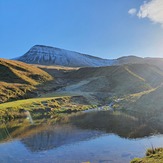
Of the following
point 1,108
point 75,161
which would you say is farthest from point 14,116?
point 75,161

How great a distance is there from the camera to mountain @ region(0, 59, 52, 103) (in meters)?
109

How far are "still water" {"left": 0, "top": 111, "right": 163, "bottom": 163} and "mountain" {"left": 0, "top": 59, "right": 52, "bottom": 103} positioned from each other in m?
39.6

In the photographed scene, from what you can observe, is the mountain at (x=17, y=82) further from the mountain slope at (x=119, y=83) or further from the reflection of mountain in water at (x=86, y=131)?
the reflection of mountain in water at (x=86, y=131)

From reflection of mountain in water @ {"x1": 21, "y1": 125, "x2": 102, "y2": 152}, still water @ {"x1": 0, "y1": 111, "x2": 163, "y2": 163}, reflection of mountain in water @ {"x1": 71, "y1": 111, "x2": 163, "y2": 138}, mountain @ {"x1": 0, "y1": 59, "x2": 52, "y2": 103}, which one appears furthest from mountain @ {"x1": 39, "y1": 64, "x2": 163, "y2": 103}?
reflection of mountain in water @ {"x1": 21, "y1": 125, "x2": 102, "y2": 152}

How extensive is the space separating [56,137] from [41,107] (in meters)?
35.8

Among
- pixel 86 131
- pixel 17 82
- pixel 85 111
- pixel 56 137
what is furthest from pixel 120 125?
pixel 17 82

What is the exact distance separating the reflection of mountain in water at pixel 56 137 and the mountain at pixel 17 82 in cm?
4738

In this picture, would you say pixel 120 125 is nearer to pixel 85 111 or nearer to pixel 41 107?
pixel 85 111

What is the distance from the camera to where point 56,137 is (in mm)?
51438

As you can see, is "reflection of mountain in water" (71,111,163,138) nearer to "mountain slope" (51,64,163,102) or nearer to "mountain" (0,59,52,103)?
"mountain slope" (51,64,163,102)

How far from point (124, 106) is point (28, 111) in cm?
3220

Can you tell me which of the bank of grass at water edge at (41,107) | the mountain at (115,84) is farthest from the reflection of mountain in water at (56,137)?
the mountain at (115,84)

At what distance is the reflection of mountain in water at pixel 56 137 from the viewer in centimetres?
4494

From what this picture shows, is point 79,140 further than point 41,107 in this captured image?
No
